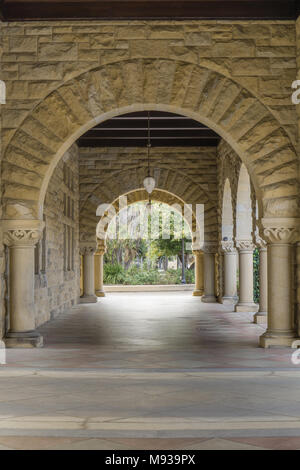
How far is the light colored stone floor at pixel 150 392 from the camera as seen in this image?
457cm

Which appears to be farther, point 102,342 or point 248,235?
point 248,235

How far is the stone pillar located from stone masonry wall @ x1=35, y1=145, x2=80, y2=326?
14.0ft

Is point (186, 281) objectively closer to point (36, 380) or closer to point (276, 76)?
point (276, 76)

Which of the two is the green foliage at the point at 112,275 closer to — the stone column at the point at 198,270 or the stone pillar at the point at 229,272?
the stone column at the point at 198,270

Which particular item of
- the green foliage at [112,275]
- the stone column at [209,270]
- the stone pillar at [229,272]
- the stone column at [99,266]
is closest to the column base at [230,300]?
the stone pillar at [229,272]

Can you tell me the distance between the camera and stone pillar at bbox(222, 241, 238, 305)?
1788 cm

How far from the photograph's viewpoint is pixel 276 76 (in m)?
9.16

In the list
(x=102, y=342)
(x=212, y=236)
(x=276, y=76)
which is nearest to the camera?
(x=276, y=76)

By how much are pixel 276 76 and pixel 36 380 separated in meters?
5.33

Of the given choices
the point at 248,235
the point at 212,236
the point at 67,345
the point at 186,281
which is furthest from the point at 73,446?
the point at 186,281

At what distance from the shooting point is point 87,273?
1984 cm

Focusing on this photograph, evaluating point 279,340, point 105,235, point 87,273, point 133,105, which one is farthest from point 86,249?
point 279,340

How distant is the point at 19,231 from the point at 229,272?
31.8 feet

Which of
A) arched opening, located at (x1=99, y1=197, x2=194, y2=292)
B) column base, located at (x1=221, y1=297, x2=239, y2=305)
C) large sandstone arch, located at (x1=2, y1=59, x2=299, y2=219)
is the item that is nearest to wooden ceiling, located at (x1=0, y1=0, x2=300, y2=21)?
large sandstone arch, located at (x1=2, y1=59, x2=299, y2=219)
